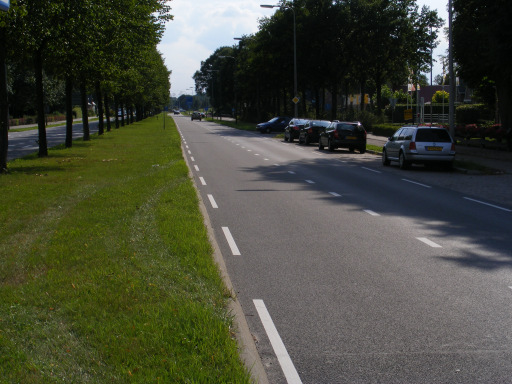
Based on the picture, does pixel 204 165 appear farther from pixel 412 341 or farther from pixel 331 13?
pixel 331 13

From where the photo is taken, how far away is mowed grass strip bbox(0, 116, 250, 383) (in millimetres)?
4316

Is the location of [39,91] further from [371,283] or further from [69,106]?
[371,283]

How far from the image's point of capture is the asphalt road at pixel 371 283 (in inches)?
191

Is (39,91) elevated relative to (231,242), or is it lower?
elevated

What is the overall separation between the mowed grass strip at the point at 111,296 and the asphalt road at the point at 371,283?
1.72 feet

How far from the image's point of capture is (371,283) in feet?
23.5

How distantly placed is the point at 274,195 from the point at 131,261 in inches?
322

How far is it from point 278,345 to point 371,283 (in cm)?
225

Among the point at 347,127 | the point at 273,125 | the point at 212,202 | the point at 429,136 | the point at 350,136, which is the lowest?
the point at 212,202

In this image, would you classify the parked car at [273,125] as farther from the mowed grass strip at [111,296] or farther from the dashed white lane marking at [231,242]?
the dashed white lane marking at [231,242]

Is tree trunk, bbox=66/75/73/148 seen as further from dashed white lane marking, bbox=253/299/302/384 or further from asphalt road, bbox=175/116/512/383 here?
dashed white lane marking, bbox=253/299/302/384

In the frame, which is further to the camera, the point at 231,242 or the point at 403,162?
the point at 403,162

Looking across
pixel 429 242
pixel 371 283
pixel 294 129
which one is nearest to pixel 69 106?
pixel 294 129

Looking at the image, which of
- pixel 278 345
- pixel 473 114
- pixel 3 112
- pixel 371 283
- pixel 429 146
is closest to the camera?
pixel 278 345
